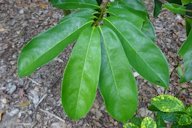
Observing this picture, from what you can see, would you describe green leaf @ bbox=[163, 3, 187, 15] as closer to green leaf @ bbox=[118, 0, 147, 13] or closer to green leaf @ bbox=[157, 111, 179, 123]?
green leaf @ bbox=[118, 0, 147, 13]

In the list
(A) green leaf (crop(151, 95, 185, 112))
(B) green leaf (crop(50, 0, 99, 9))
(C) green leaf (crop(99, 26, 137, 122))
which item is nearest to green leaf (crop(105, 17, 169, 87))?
(C) green leaf (crop(99, 26, 137, 122))

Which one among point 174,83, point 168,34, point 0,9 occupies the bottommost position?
point 174,83

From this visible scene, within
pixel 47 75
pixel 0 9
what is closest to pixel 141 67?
pixel 47 75

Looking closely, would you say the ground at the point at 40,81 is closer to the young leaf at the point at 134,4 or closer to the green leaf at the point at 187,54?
the green leaf at the point at 187,54

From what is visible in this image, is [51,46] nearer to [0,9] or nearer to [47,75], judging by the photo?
[47,75]

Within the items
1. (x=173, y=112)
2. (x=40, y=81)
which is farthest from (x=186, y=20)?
(x=40, y=81)

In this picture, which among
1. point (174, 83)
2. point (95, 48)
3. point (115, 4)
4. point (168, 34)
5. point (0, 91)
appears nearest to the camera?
point (95, 48)
